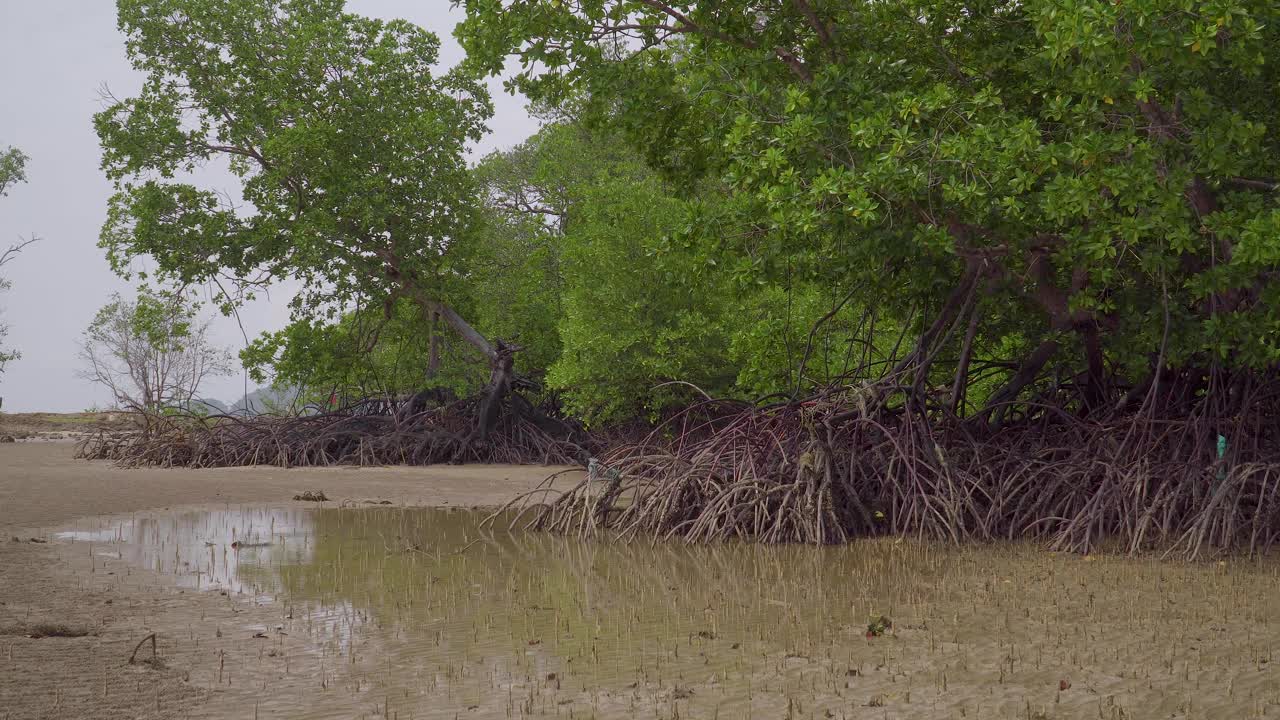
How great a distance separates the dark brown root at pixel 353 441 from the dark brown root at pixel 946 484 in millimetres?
7571

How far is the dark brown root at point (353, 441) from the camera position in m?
16.3

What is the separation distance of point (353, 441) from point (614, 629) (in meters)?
12.6

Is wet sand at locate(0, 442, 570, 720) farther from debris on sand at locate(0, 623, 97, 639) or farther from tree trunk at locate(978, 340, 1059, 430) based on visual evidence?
tree trunk at locate(978, 340, 1059, 430)

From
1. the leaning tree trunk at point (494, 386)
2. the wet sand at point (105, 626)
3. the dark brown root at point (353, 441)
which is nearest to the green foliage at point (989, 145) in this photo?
the wet sand at point (105, 626)

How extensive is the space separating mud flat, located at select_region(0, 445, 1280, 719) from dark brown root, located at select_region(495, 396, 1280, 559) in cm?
36

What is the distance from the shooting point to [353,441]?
55.4 ft

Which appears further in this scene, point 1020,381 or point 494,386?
point 494,386

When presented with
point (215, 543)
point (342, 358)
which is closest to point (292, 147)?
point (342, 358)

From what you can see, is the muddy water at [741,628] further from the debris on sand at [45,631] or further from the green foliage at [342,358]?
Result: the green foliage at [342,358]

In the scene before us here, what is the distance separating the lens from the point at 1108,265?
23.8 feet

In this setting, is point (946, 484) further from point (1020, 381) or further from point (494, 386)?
point (494, 386)

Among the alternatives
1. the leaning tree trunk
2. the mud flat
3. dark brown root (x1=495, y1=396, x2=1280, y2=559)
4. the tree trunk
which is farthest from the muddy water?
the leaning tree trunk

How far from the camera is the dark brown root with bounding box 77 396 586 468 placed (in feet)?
53.6

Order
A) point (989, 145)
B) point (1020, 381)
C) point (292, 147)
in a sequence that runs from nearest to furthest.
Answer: point (989, 145), point (1020, 381), point (292, 147)
